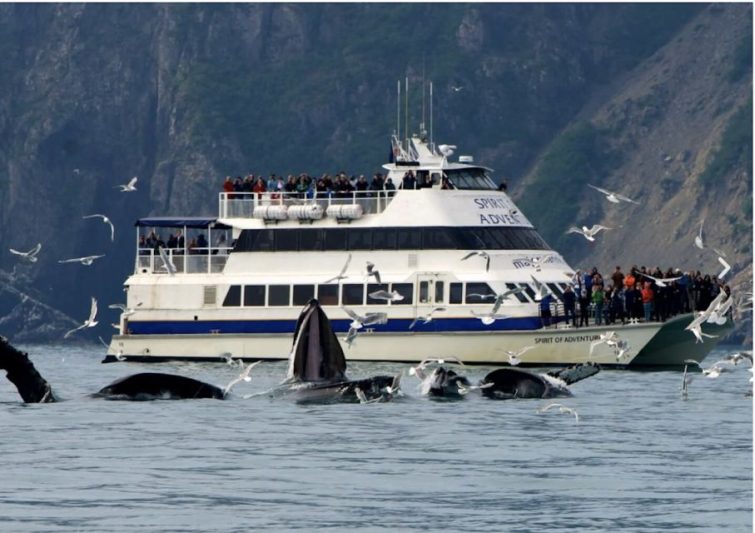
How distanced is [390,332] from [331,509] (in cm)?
4207

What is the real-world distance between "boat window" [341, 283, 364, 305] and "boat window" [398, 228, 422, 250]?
89.3 inches

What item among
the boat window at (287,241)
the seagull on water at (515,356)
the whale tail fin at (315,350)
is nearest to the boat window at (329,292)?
the boat window at (287,241)

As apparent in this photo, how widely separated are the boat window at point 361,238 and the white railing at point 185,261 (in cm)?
631

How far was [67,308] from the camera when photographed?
596ft

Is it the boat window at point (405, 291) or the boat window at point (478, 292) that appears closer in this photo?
the boat window at point (478, 292)

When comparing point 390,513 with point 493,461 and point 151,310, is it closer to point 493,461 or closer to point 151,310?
point 493,461

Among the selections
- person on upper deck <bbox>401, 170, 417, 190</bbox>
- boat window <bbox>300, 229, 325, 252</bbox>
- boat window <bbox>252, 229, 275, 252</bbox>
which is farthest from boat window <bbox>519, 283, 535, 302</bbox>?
boat window <bbox>252, 229, 275, 252</bbox>

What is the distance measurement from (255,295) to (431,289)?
24.5 feet

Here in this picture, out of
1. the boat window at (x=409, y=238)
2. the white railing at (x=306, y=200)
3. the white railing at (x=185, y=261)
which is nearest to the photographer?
the boat window at (x=409, y=238)

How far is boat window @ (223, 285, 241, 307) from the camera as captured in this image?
79.4 m

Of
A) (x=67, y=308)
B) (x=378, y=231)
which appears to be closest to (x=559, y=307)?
(x=378, y=231)

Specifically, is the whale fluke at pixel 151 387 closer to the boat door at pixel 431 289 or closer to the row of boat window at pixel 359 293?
the row of boat window at pixel 359 293

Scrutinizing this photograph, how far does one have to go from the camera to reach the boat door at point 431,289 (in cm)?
7519

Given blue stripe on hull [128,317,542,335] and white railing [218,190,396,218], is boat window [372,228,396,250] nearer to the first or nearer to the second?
white railing [218,190,396,218]
